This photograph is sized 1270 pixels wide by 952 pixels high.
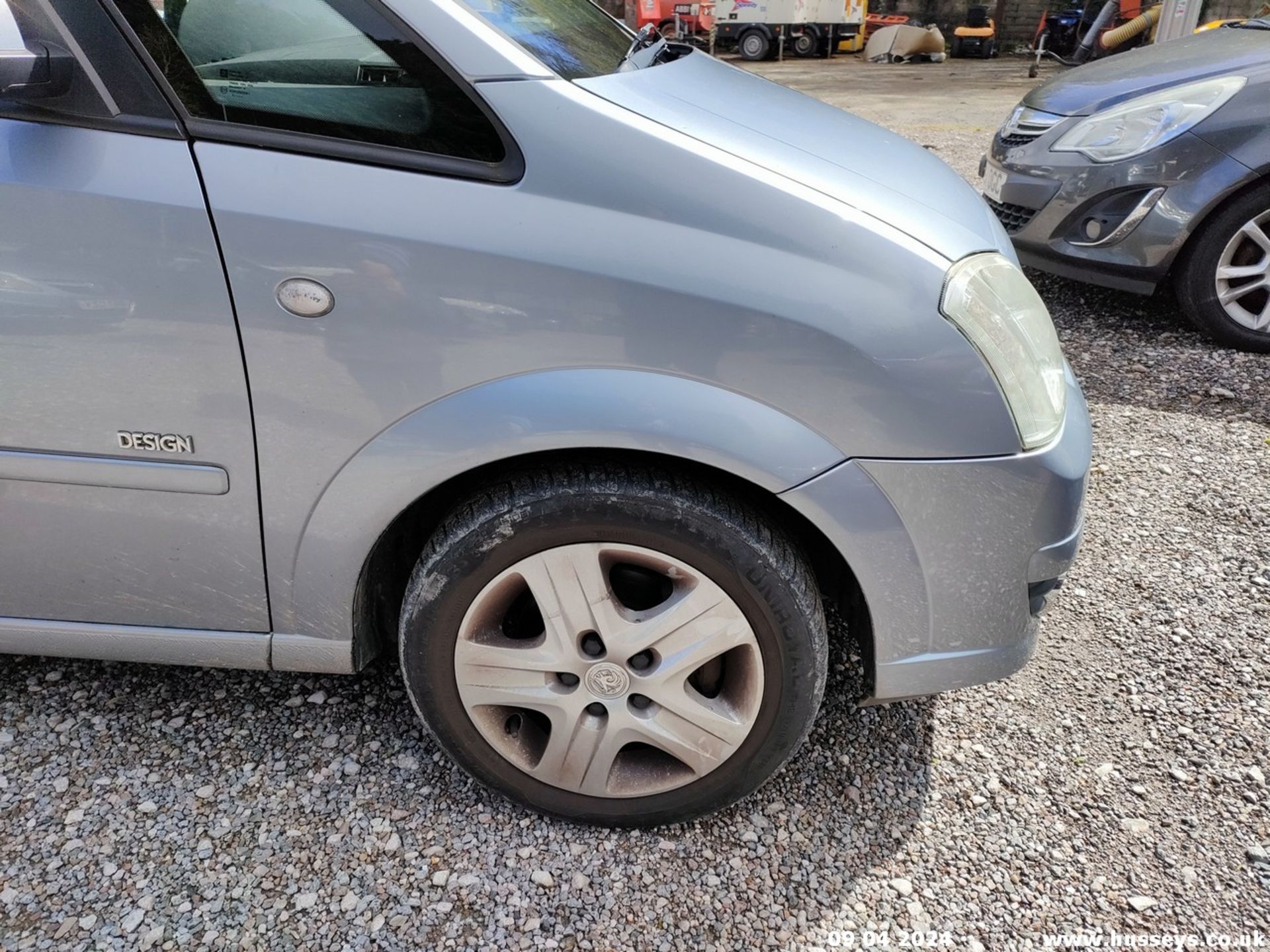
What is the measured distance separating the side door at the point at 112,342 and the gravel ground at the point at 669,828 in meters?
0.54

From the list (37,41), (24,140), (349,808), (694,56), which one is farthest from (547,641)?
(694,56)

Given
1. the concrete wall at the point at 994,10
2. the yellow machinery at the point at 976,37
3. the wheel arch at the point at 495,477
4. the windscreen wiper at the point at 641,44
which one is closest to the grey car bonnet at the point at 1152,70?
the windscreen wiper at the point at 641,44

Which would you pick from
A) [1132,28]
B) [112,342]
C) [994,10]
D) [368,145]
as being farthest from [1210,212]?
[994,10]

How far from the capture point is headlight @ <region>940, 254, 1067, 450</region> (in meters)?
1.68

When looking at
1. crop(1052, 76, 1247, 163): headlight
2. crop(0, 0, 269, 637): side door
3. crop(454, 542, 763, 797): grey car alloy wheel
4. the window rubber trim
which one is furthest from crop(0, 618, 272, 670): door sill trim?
crop(1052, 76, 1247, 163): headlight

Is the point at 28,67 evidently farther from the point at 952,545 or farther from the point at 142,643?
the point at 952,545

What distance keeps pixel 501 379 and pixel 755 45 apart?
18.4 m

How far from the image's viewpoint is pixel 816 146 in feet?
6.16

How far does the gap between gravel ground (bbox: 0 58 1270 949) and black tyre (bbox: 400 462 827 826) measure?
0.16 m

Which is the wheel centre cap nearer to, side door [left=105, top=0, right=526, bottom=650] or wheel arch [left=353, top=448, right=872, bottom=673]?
wheel arch [left=353, top=448, right=872, bottom=673]

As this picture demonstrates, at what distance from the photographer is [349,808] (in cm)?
204

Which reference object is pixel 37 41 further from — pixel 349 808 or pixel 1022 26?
pixel 1022 26

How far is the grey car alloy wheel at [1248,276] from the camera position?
4.01 meters

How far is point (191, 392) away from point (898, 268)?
4.01 ft
